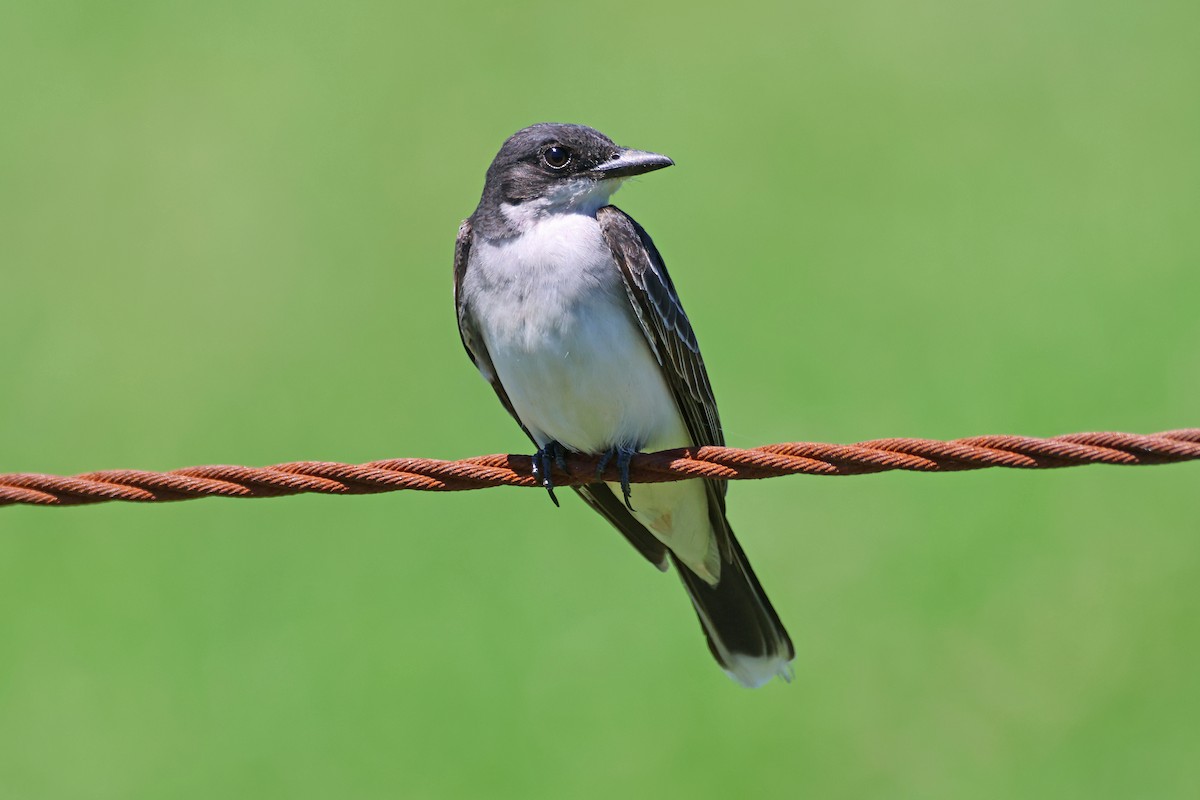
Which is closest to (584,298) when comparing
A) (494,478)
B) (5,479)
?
(494,478)

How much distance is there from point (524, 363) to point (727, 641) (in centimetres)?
156

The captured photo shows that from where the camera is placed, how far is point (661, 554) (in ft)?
18.6

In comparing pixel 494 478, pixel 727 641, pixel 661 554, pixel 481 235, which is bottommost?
pixel 727 641

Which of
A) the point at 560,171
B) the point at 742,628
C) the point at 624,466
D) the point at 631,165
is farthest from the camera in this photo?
the point at 742,628

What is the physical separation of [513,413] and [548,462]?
63 cm

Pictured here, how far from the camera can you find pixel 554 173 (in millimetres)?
5383

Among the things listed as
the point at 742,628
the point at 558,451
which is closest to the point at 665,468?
the point at 558,451

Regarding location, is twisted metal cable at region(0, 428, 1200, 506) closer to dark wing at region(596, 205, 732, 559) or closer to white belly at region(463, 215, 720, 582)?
white belly at region(463, 215, 720, 582)

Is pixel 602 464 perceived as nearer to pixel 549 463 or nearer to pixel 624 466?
pixel 624 466

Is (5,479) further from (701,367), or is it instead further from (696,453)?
(701,367)

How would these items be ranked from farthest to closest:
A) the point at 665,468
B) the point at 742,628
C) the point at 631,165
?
the point at 742,628 → the point at 631,165 → the point at 665,468

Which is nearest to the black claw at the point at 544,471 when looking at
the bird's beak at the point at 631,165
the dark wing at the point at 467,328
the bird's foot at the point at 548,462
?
the bird's foot at the point at 548,462

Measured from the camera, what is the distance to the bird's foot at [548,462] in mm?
4484

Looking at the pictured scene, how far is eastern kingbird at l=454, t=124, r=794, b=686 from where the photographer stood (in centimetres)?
494
